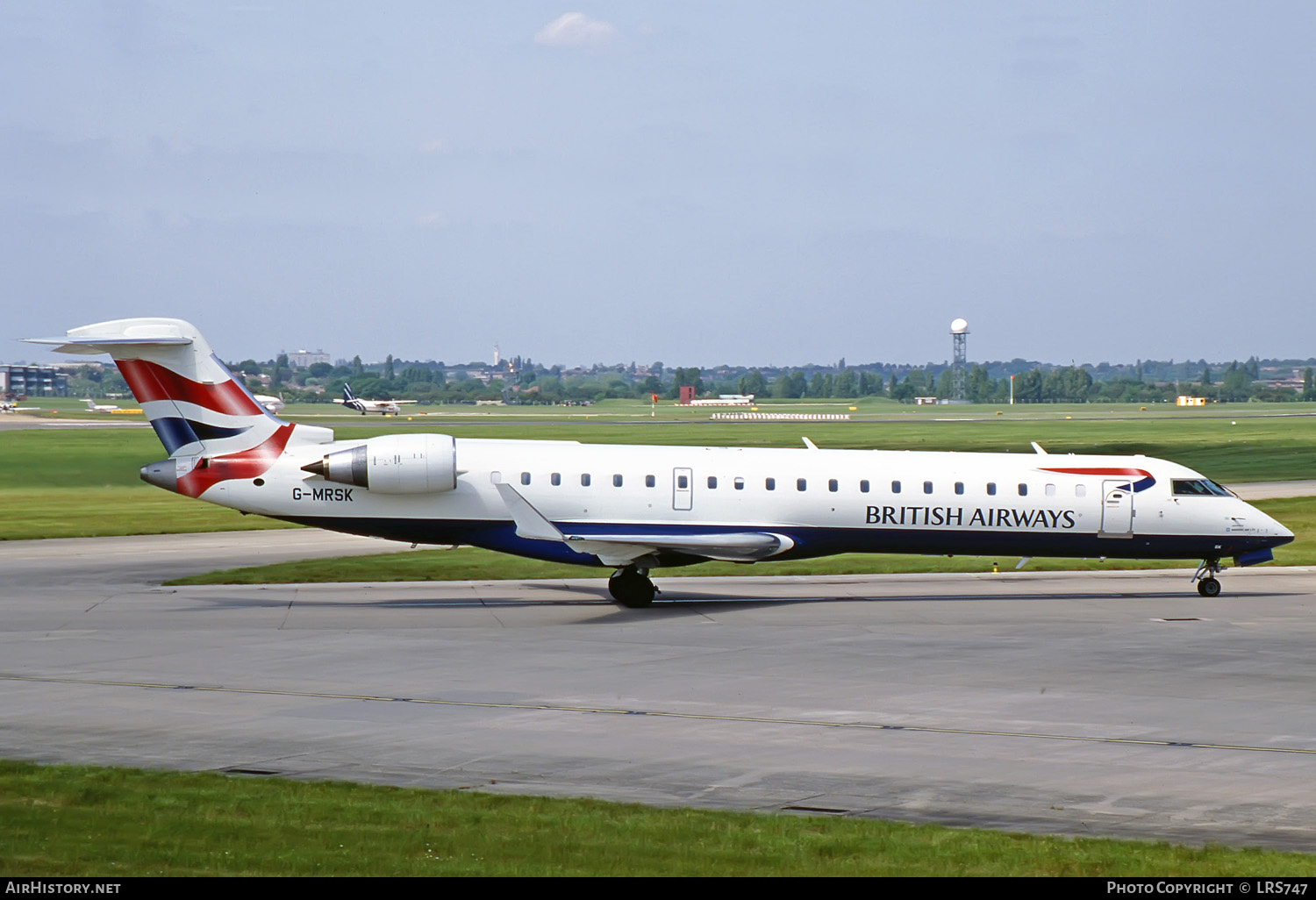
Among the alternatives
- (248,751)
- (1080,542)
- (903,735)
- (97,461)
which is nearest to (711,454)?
(1080,542)

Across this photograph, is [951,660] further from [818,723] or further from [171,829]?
[171,829]

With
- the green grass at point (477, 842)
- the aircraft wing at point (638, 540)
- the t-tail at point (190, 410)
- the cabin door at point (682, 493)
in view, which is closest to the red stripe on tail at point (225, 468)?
the t-tail at point (190, 410)

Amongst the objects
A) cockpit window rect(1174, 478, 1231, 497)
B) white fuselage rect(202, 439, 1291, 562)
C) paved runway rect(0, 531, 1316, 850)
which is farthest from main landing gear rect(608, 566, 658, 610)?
cockpit window rect(1174, 478, 1231, 497)

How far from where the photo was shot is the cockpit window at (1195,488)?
27328 mm

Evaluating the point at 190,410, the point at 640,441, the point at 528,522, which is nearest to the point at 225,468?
the point at 190,410

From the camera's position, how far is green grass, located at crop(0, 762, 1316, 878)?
32.1 ft

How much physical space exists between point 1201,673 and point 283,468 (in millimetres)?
15566

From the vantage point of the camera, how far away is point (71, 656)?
1984 cm

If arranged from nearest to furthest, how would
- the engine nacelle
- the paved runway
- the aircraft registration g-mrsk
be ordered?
the paved runway → the engine nacelle → the aircraft registration g-mrsk

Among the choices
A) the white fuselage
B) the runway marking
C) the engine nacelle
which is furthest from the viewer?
the white fuselage

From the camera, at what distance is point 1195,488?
27.5 meters

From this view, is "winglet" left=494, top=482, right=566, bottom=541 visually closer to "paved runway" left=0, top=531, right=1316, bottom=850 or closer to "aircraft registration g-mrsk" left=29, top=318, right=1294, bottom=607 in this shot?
"aircraft registration g-mrsk" left=29, top=318, right=1294, bottom=607

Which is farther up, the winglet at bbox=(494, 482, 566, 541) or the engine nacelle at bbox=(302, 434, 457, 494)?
the engine nacelle at bbox=(302, 434, 457, 494)

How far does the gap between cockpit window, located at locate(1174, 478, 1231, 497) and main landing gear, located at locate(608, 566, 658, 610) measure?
10.5m
